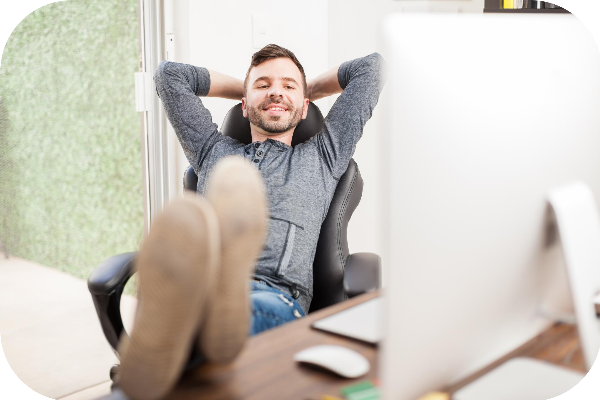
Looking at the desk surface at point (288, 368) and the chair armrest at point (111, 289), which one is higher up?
the desk surface at point (288, 368)

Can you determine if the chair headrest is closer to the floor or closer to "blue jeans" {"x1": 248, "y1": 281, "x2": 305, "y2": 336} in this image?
"blue jeans" {"x1": 248, "y1": 281, "x2": 305, "y2": 336}

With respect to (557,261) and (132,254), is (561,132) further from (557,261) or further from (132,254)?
(132,254)

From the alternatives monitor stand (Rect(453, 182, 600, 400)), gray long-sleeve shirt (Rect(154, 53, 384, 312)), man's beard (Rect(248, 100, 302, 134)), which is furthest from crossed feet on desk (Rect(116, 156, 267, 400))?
man's beard (Rect(248, 100, 302, 134))

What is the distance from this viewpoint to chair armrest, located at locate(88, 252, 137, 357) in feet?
4.23

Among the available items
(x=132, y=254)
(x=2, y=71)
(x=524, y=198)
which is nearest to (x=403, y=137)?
(x=524, y=198)

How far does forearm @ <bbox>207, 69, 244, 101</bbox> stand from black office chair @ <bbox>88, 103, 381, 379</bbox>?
10 cm

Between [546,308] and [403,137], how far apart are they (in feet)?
1.40

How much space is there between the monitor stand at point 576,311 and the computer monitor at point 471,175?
2 centimetres

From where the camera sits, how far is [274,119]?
1.81m

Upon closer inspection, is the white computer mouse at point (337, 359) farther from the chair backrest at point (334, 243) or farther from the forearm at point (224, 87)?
the forearm at point (224, 87)

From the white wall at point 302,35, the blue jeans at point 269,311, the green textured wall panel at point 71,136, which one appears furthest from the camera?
the white wall at point 302,35

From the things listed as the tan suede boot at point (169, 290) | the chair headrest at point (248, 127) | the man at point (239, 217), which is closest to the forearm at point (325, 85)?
the man at point (239, 217)

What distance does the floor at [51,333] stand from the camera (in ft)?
6.57

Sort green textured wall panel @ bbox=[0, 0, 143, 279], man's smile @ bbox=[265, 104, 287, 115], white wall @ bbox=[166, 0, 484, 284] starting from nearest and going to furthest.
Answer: man's smile @ bbox=[265, 104, 287, 115], green textured wall panel @ bbox=[0, 0, 143, 279], white wall @ bbox=[166, 0, 484, 284]
